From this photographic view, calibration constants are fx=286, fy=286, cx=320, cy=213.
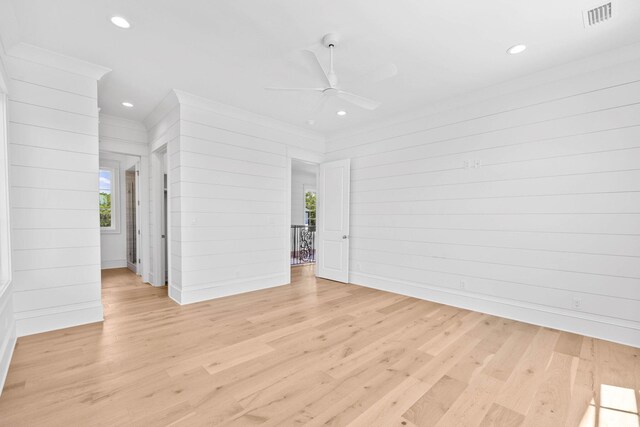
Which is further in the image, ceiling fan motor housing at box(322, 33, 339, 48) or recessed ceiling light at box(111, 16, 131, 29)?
ceiling fan motor housing at box(322, 33, 339, 48)

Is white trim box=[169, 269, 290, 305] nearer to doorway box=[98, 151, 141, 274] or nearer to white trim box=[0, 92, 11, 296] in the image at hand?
white trim box=[0, 92, 11, 296]

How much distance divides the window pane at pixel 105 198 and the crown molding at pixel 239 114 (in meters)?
4.22

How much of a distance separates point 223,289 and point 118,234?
4.16 metres

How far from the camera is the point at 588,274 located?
314 cm

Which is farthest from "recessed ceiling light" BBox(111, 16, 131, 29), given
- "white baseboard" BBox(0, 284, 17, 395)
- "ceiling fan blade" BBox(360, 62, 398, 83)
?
"white baseboard" BBox(0, 284, 17, 395)

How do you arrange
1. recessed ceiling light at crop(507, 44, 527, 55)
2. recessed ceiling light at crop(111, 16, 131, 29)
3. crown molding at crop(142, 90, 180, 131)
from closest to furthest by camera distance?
1. recessed ceiling light at crop(111, 16, 131, 29)
2. recessed ceiling light at crop(507, 44, 527, 55)
3. crown molding at crop(142, 90, 180, 131)

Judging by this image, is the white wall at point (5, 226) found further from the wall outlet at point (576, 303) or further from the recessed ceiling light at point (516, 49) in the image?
the wall outlet at point (576, 303)

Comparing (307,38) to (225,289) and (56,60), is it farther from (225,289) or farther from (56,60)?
(225,289)

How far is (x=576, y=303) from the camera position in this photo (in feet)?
10.5

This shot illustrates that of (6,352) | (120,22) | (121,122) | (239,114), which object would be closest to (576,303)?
(239,114)

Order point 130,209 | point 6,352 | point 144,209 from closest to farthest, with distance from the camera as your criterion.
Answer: point 6,352, point 144,209, point 130,209

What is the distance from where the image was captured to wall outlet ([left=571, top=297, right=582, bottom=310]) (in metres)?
3.18

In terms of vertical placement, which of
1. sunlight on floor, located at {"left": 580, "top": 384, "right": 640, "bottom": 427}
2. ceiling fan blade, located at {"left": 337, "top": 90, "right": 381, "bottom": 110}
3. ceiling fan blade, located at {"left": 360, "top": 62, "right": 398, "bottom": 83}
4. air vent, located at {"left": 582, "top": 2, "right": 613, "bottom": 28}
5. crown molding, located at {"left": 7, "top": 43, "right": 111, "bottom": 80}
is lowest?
sunlight on floor, located at {"left": 580, "top": 384, "right": 640, "bottom": 427}

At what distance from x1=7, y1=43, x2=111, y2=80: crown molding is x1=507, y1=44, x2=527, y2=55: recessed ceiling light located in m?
4.43
